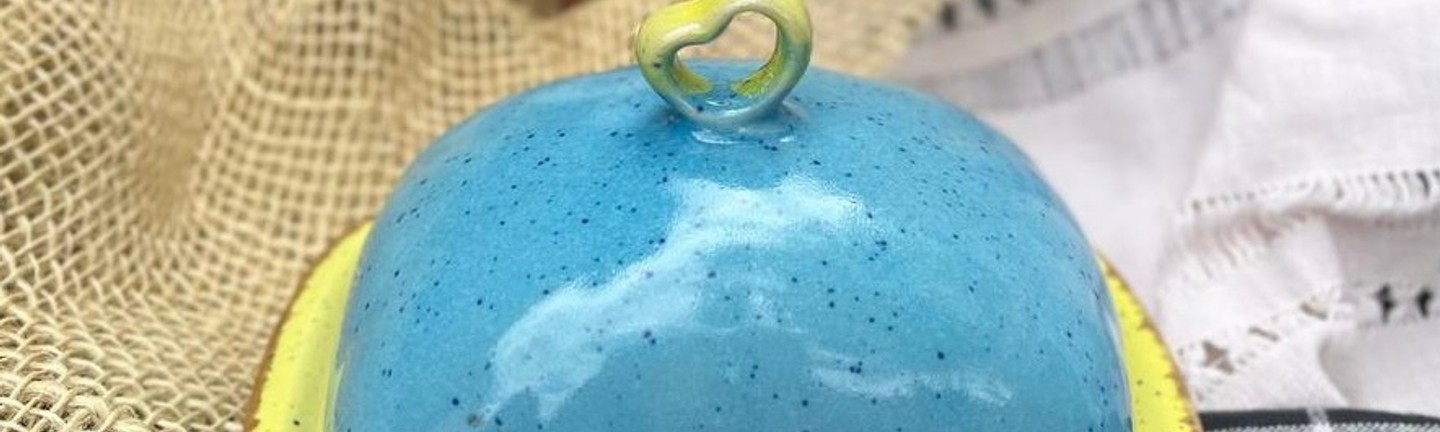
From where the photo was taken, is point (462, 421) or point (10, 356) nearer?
point (462, 421)

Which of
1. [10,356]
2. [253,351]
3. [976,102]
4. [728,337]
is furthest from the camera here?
[976,102]

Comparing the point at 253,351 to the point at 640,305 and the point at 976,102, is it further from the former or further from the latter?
the point at 976,102

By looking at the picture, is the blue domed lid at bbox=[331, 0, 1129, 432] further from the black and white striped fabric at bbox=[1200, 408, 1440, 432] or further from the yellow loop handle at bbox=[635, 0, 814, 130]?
the black and white striped fabric at bbox=[1200, 408, 1440, 432]

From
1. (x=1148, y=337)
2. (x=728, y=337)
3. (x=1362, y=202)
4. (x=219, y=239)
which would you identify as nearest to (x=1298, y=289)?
(x=1362, y=202)

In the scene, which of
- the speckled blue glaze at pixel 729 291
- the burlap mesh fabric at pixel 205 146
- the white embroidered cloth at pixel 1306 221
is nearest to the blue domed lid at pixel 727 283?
the speckled blue glaze at pixel 729 291

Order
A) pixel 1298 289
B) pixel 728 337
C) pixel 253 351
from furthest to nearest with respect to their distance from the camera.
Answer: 1. pixel 1298 289
2. pixel 253 351
3. pixel 728 337

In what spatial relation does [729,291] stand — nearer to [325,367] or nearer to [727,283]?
[727,283]
